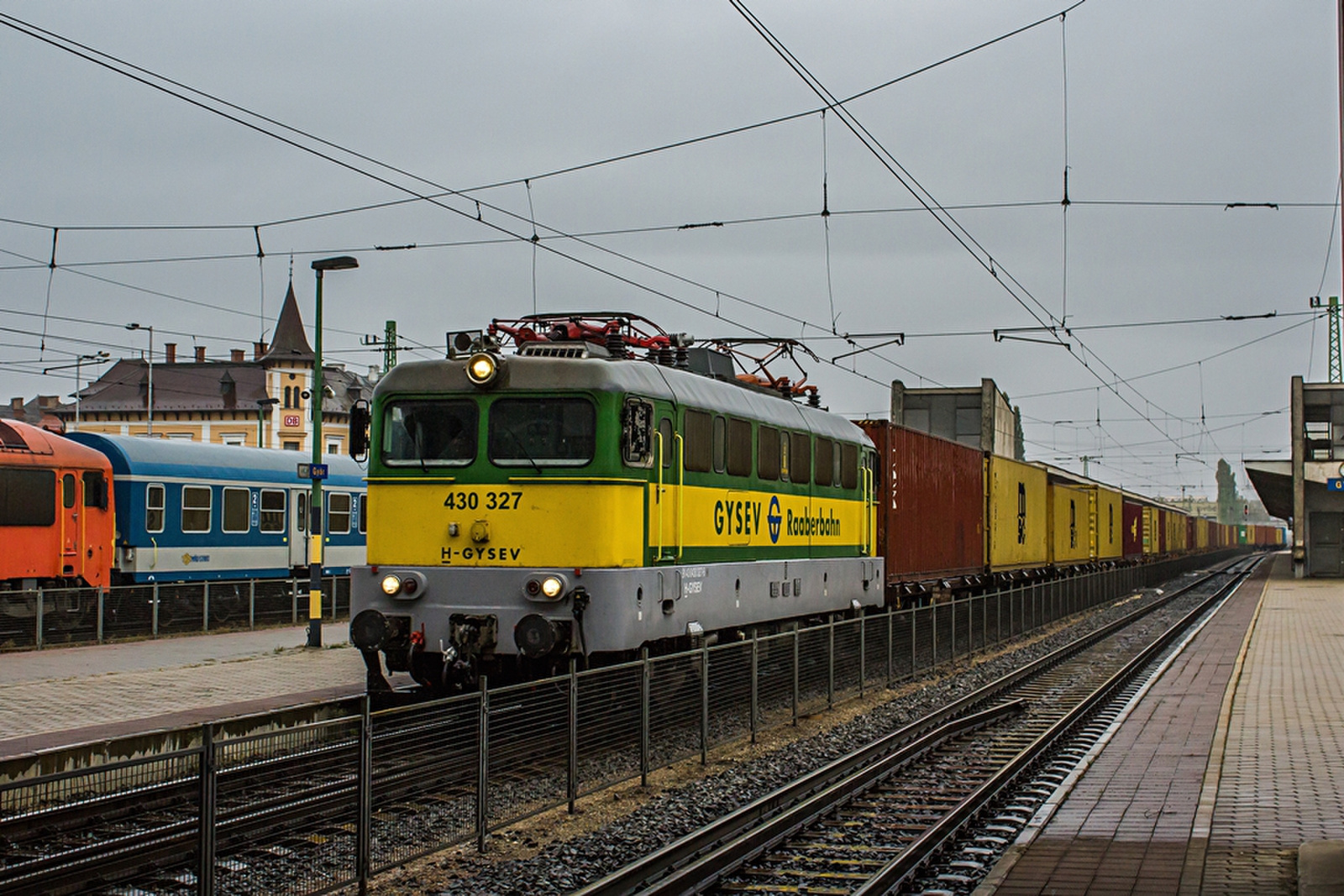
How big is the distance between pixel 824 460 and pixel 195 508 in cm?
1425

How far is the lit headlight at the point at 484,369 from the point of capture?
1346 centimetres

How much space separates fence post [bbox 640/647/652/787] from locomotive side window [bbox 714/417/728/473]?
376 centimetres

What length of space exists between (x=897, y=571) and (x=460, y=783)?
49.9 feet

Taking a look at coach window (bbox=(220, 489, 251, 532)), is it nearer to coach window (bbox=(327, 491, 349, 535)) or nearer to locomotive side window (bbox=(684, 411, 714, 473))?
coach window (bbox=(327, 491, 349, 535))

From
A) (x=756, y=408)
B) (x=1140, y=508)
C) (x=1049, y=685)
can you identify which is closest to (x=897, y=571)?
(x=1049, y=685)

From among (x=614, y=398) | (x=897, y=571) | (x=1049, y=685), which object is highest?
(x=614, y=398)

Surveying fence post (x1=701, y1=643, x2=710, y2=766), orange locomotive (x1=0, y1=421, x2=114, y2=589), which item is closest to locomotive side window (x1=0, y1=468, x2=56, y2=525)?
orange locomotive (x1=0, y1=421, x2=114, y2=589)

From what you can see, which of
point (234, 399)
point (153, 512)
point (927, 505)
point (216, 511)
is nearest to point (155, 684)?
point (153, 512)

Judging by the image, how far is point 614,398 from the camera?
13203mm

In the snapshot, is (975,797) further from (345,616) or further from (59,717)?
(345,616)

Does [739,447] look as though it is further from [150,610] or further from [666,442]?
[150,610]

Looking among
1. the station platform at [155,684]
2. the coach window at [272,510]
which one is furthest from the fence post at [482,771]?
the coach window at [272,510]

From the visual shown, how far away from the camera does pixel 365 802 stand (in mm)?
8555

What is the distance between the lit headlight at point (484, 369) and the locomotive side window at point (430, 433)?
282 mm
